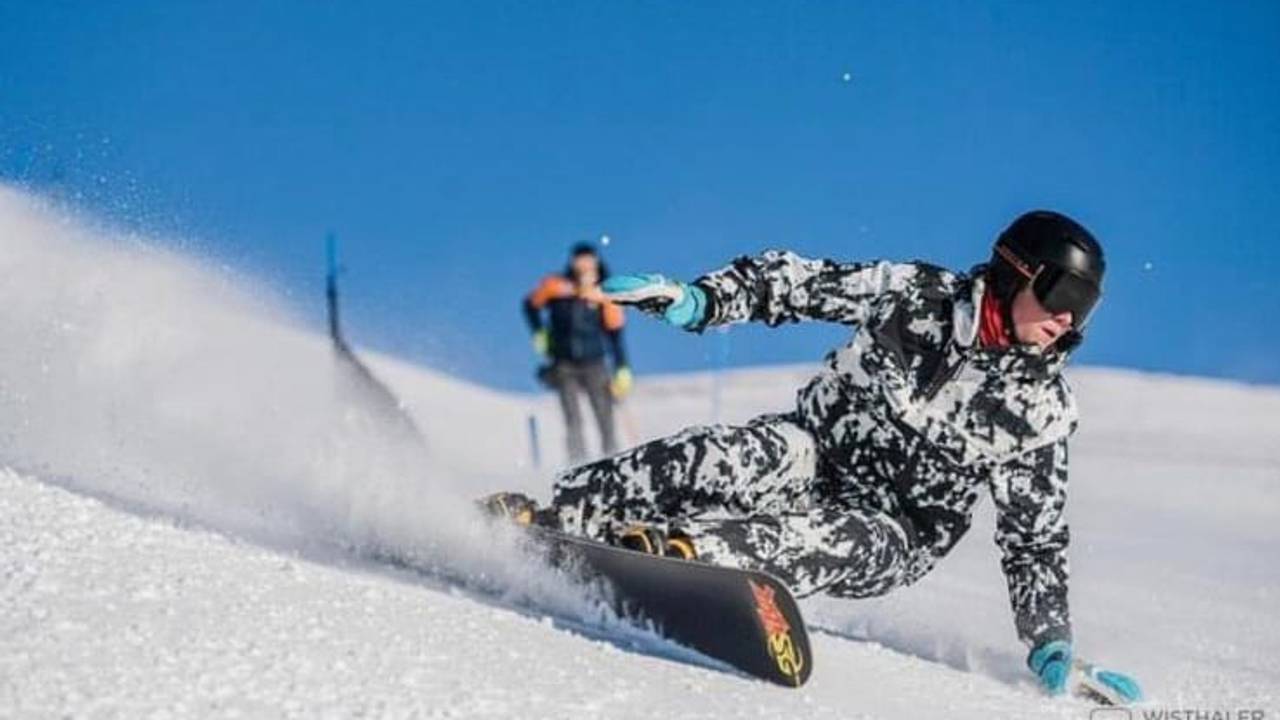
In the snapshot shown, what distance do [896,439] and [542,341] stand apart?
7.40 meters

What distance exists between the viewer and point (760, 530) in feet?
12.1

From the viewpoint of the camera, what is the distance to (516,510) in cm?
414

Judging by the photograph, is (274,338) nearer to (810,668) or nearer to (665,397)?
(810,668)

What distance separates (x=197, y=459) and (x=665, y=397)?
2208 centimetres

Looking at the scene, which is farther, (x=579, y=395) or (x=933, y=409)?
(x=579, y=395)

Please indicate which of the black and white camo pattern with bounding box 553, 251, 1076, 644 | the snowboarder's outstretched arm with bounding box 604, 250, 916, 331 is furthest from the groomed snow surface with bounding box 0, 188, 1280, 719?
the snowboarder's outstretched arm with bounding box 604, 250, 916, 331

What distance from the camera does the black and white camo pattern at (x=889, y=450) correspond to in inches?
156

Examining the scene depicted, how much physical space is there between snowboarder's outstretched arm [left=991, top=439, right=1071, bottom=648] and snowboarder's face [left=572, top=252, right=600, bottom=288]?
7.11 m

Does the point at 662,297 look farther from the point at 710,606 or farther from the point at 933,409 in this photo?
the point at 710,606

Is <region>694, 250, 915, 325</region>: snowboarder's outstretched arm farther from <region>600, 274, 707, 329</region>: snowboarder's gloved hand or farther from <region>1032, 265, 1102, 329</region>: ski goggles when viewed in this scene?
<region>1032, 265, 1102, 329</region>: ski goggles

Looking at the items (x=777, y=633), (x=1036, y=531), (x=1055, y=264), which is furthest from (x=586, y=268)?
(x=777, y=633)

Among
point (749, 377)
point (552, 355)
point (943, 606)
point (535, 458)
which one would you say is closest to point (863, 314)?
point (943, 606)

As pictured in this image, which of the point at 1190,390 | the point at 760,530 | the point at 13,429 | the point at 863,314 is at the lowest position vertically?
the point at 13,429

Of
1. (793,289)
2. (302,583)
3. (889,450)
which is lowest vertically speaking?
(302,583)
